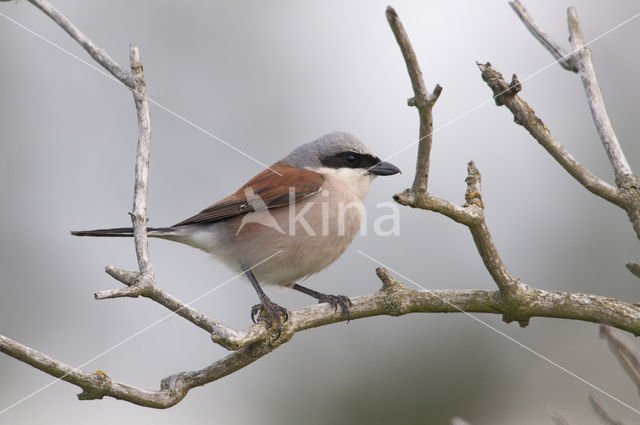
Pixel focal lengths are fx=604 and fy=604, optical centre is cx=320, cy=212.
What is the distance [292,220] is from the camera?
416 cm

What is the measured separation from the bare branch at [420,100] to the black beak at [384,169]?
1956 mm

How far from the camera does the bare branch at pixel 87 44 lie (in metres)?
3.01

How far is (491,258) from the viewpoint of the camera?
279 cm

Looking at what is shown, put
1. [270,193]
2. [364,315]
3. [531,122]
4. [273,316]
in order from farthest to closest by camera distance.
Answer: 1. [270,193]
2. [364,315]
3. [273,316]
4. [531,122]

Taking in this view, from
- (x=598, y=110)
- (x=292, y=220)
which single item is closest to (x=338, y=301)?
(x=292, y=220)

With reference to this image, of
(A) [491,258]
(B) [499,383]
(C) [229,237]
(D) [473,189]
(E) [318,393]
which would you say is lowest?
(B) [499,383]

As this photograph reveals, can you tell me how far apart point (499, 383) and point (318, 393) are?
1658 millimetres

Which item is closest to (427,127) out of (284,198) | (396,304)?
(396,304)

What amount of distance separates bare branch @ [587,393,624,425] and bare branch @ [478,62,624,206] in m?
1.65

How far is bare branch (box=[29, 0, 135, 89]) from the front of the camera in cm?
301

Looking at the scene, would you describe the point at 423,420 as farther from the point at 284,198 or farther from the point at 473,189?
the point at 473,189

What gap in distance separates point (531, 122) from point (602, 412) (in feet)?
5.85

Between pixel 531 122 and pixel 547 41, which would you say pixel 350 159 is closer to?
pixel 547 41

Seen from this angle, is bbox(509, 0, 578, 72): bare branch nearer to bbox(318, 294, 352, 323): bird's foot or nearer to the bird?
the bird
